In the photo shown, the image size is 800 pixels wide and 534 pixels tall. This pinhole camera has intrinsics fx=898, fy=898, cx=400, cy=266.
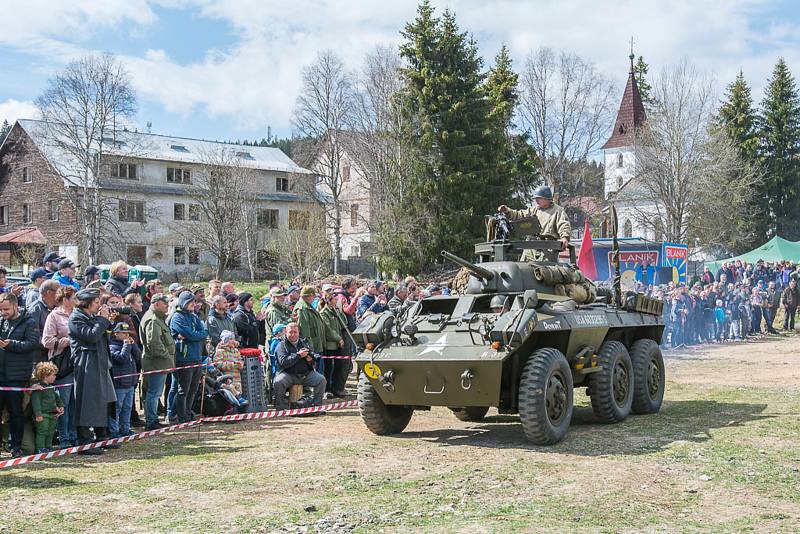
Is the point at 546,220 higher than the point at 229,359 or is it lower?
higher

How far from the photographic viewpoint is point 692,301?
2444 cm

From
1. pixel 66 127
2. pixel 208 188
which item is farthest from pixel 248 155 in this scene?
pixel 66 127

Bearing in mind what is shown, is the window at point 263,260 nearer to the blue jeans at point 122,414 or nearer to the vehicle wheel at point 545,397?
the blue jeans at point 122,414

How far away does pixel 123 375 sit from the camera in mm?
10320

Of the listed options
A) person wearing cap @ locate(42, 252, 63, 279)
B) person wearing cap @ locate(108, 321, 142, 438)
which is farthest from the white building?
person wearing cap @ locate(108, 321, 142, 438)

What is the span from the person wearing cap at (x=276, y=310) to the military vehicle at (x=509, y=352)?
327 cm

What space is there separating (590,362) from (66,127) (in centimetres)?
3593

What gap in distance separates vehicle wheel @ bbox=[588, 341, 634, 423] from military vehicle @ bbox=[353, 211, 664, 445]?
14 mm

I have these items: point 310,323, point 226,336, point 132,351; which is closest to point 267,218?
point 310,323

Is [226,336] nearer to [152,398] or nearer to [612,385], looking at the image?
[152,398]

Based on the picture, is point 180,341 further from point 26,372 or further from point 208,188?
point 208,188

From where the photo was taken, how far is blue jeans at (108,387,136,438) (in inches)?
404

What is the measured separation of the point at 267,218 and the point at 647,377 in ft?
145

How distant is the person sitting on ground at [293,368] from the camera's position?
1266 centimetres
